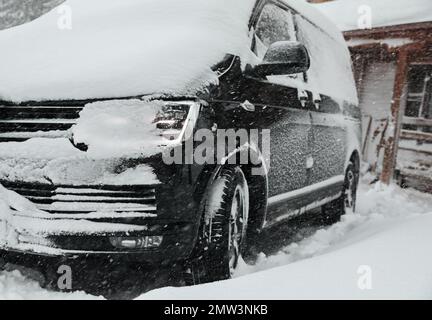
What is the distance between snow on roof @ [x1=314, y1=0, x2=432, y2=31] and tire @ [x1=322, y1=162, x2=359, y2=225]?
5003 millimetres

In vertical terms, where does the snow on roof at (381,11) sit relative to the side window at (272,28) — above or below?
below

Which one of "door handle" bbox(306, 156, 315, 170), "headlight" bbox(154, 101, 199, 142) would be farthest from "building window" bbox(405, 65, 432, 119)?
"headlight" bbox(154, 101, 199, 142)

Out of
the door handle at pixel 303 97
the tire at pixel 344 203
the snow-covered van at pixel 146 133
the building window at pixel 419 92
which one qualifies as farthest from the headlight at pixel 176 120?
the building window at pixel 419 92

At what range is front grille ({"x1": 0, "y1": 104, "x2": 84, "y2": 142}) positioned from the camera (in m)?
2.69

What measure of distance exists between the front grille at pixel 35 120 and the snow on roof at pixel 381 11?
8.75 m

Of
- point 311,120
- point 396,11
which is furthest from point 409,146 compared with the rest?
point 311,120

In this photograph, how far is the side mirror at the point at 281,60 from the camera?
325cm

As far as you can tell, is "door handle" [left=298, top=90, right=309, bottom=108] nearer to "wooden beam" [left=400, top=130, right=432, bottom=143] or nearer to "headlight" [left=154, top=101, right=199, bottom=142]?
"headlight" [left=154, top=101, right=199, bottom=142]

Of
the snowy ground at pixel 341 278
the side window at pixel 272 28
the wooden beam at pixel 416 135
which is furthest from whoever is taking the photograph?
the wooden beam at pixel 416 135

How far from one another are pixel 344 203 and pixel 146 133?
13.0 feet

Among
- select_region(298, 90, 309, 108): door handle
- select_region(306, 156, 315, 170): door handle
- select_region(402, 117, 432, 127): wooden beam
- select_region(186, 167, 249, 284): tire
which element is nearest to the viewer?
select_region(186, 167, 249, 284): tire

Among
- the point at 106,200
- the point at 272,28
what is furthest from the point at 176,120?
the point at 272,28

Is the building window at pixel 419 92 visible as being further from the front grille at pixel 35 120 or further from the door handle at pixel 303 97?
the front grille at pixel 35 120
